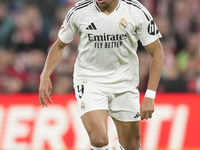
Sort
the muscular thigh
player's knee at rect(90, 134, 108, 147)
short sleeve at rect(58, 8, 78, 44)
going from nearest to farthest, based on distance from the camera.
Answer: player's knee at rect(90, 134, 108, 147), short sleeve at rect(58, 8, 78, 44), the muscular thigh

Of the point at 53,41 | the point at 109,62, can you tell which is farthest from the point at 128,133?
the point at 53,41

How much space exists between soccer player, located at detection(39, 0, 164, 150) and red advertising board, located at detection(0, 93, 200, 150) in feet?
7.57

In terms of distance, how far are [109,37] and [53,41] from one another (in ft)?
14.8

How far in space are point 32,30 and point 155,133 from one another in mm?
3430

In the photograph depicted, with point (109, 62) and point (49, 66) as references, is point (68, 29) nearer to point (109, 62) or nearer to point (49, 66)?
point (49, 66)

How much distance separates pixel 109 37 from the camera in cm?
452

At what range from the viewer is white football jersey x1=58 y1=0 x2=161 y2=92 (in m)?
4.51

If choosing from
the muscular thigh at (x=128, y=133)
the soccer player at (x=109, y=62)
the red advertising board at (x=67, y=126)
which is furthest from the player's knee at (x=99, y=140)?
the red advertising board at (x=67, y=126)

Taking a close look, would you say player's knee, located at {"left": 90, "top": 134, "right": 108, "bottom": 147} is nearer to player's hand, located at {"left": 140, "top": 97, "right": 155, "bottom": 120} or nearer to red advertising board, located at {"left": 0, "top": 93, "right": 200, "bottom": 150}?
player's hand, located at {"left": 140, "top": 97, "right": 155, "bottom": 120}

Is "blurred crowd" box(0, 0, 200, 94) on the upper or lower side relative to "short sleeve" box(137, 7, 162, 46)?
lower

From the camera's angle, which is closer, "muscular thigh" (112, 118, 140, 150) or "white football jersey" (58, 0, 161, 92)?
"white football jersey" (58, 0, 161, 92)

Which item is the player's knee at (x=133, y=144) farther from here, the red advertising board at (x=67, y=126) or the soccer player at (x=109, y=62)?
the red advertising board at (x=67, y=126)

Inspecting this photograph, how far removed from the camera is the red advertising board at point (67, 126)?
6996 millimetres

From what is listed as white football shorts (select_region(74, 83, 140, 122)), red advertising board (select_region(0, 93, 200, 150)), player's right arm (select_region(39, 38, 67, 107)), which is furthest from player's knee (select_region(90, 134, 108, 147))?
red advertising board (select_region(0, 93, 200, 150))
